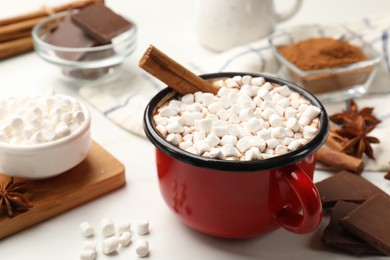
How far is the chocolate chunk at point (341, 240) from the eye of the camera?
2.95 feet

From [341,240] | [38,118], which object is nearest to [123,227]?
[38,118]

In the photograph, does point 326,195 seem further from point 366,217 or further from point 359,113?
point 359,113

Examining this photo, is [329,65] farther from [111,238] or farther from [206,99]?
[111,238]

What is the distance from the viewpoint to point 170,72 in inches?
38.0

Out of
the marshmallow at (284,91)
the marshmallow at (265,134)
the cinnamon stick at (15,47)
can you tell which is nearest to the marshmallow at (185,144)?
the marshmallow at (265,134)

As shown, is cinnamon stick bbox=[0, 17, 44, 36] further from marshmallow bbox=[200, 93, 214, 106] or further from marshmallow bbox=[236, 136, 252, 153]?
marshmallow bbox=[236, 136, 252, 153]

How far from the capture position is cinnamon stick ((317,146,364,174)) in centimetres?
109

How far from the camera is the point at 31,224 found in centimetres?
97

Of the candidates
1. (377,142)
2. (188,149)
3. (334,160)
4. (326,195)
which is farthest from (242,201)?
(377,142)

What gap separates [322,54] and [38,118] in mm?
667

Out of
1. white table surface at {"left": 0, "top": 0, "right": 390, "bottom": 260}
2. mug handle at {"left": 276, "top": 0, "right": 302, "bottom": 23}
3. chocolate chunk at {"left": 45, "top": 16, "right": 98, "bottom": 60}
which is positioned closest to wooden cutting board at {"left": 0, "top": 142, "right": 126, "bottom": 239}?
white table surface at {"left": 0, "top": 0, "right": 390, "bottom": 260}

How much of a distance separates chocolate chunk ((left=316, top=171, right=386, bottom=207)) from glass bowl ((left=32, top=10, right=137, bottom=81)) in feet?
1.93

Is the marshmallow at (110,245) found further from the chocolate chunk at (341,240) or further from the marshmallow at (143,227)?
the chocolate chunk at (341,240)

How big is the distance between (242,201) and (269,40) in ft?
2.15
